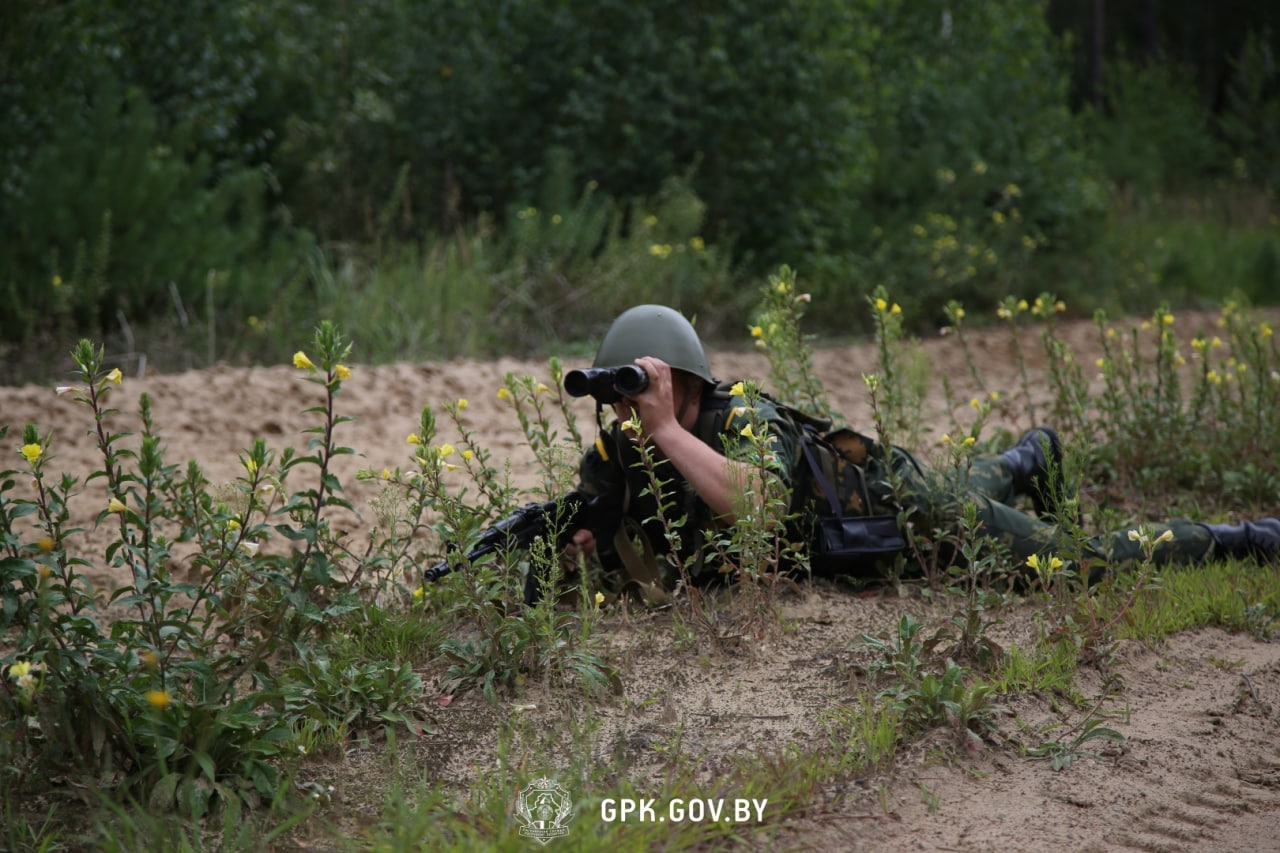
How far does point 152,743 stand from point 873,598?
2.11 metres

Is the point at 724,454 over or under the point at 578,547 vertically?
over

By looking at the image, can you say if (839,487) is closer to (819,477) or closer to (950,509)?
(819,477)

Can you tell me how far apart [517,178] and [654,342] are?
23.4 feet

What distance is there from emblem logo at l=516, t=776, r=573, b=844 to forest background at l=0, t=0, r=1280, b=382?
5362mm

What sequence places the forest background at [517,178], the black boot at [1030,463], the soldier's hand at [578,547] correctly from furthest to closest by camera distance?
1. the forest background at [517,178]
2. the black boot at [1030,463]
3. the soldier's hand at [578,547]

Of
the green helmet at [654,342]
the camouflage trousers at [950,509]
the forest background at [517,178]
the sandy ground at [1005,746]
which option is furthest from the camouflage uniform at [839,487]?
the forest background at [517,178]

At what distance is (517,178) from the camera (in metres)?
10.3

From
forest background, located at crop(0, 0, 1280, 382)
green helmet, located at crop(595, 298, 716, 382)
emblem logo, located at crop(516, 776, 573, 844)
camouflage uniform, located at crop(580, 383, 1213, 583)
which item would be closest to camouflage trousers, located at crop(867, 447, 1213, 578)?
camouflage uniform, located at crop(580, 383, 1213, 583)

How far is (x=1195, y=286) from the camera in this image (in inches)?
472

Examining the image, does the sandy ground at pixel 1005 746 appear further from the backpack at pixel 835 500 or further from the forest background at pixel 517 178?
Result: the forest background at pixel 517 178

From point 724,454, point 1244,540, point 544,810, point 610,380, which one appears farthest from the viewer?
point 1244,540

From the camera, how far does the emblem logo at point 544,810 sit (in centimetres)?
230

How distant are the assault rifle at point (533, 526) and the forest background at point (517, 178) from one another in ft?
13.5

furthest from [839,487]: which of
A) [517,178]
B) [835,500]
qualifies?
[517,178]
